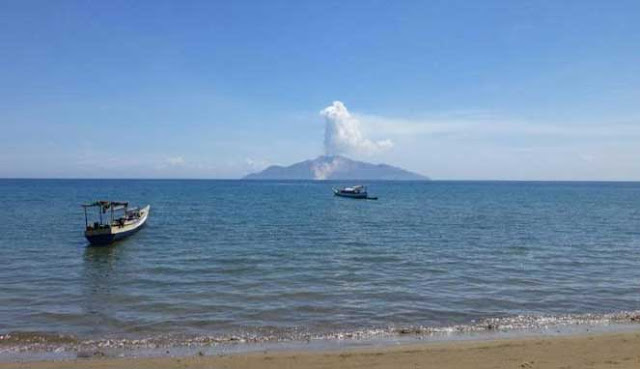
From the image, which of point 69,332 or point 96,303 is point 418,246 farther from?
point 69,332

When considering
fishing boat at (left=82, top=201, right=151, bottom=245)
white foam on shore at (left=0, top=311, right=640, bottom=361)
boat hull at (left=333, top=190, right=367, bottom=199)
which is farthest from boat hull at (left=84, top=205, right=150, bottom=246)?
boat hull at (left=333, top=190, right=367, bottom=199)

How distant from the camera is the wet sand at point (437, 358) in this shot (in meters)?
11.6

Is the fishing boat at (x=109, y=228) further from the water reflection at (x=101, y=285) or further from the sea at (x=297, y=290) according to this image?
the sea at (x=297, y=290)

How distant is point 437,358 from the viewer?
1216 centimetres

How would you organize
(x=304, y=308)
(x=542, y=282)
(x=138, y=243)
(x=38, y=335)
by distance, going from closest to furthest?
(x=38, y=335) → (x=304, y=308) → (x=542, y=282) → (x=138, y=243)

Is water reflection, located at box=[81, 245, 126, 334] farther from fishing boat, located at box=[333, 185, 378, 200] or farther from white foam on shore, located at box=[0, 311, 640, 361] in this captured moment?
fishing boat, located at box=[333, 185, 378, 200]

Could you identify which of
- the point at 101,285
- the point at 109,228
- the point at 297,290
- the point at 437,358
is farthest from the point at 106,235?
the point at 437,358

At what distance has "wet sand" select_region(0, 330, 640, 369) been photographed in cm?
1159

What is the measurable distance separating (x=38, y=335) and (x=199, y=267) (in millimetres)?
11783

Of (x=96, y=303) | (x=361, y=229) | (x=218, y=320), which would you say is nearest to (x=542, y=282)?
(x=218, y=320)

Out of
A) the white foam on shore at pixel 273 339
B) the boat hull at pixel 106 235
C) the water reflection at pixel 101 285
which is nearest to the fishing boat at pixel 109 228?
the boat hull at pixel 106 235

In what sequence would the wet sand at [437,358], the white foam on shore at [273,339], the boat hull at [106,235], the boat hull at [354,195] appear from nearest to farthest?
1. the wet sand at [437,358]
2. the white foam on shore at [273,339]
3. the boat hull at [106,235]
4. the boat hull at [354,195]

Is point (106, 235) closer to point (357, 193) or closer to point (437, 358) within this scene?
point (437, 358)

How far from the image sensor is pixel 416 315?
17.3m
